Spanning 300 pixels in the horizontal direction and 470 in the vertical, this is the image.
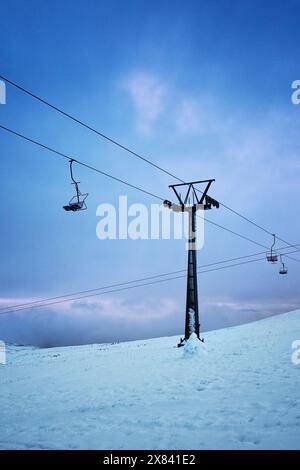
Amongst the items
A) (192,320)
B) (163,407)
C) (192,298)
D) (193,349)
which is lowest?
(163,407)

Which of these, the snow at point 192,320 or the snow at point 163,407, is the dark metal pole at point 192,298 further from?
the snow at point 163,407

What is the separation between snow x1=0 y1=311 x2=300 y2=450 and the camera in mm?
6785

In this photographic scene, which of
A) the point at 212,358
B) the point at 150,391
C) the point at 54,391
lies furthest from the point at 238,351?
the point at 54,391

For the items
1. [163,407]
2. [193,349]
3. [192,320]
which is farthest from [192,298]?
[163,407]

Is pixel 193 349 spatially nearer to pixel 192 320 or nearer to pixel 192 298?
pixel 192 320

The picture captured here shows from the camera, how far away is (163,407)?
901cm

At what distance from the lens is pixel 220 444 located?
6320mm

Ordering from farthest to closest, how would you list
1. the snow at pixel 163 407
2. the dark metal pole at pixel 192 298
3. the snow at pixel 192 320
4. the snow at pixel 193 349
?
the dark metal pole at pixel 192 298, the snow at pixel 192 320, the snow at pixel 193 349, the snow at pixel 163 407

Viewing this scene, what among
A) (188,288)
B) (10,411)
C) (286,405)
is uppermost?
(188,288)

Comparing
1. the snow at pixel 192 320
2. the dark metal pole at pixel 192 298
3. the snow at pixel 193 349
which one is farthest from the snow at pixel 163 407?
the dark metal pole at pixel 192 298

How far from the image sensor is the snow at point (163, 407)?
22.3 ft

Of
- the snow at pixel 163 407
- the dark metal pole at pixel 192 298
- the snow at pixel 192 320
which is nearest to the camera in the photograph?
the snow at pixel 163 407
